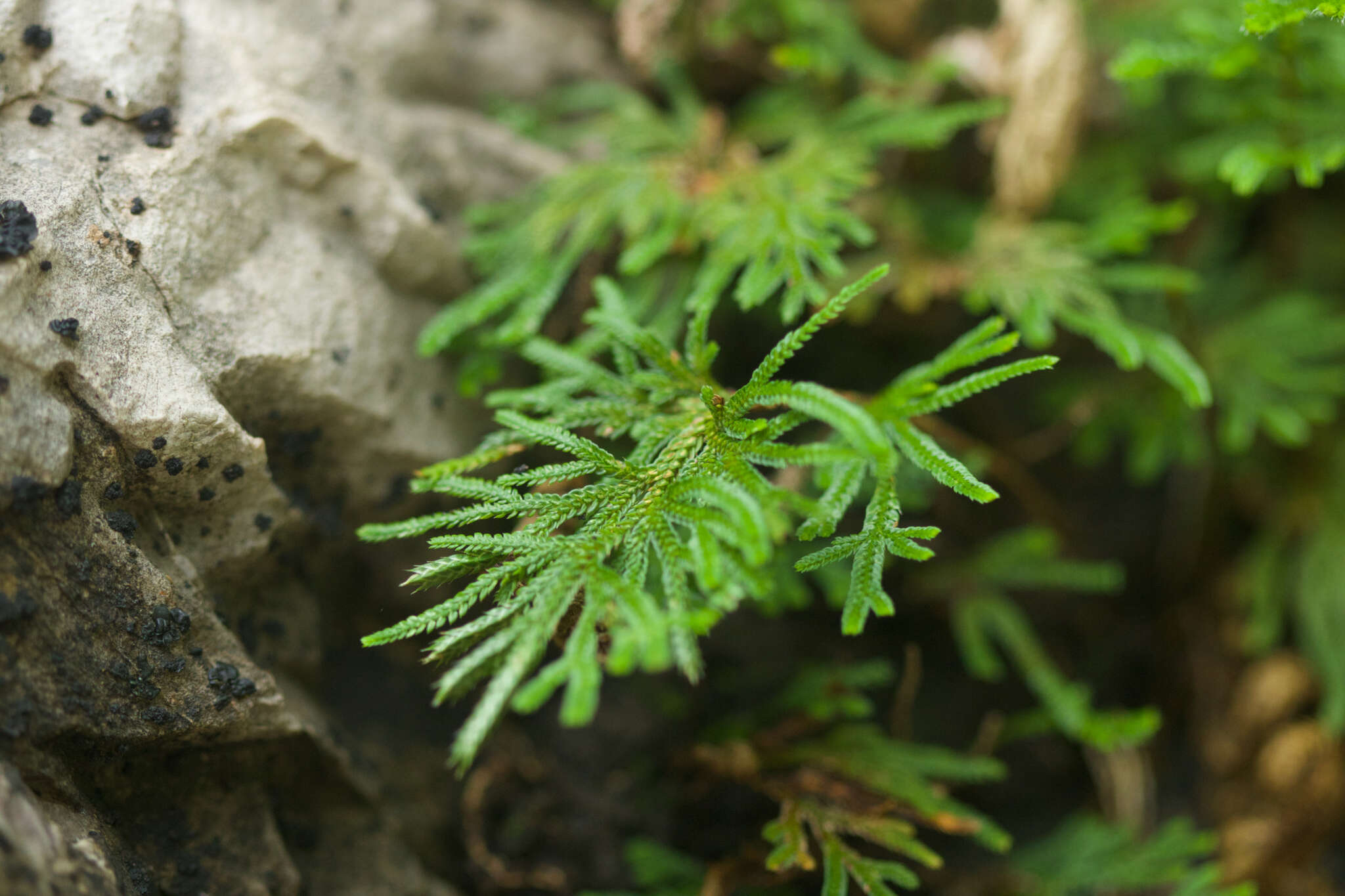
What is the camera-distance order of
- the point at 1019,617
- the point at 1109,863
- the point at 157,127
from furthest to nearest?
1. the point at 1019,617
2. the point at 1109,863
3. the point at 157,127

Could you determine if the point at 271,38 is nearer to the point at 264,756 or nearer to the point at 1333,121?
the point at 264,756

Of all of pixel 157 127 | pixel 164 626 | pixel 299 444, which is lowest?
pixel 164 626

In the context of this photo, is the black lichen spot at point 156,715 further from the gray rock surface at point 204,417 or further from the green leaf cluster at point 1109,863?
the green leaf cluster at point 1109,863

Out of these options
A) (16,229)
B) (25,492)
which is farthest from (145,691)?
(16,229)

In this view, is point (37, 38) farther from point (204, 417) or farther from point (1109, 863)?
point (1109, 863)

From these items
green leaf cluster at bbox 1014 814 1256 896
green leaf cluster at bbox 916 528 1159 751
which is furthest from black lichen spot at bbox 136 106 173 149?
green leaf cluster at bbox 1014 814 1256 896

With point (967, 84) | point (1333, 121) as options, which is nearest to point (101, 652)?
point (967, 84)

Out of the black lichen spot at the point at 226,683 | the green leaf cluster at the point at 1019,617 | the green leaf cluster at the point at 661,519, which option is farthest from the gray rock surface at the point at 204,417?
the green leaf cluster at the point at 1019,617
